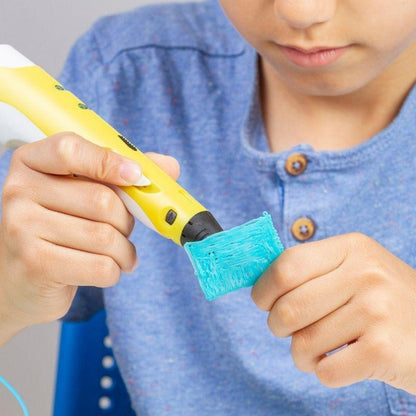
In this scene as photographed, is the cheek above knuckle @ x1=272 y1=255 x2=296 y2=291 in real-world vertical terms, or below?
above

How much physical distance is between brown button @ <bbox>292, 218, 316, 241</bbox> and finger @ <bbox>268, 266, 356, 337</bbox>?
5.7 inches

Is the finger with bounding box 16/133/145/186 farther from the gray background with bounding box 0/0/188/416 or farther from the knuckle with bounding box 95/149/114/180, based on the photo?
the gray background with bounding box 0/0/188/416

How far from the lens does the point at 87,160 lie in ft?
1.54

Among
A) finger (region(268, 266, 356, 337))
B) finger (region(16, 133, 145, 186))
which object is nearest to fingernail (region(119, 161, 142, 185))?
finger (region(16, 133, 145, 186))

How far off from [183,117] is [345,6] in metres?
0.25

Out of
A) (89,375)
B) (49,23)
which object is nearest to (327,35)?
(89,375)

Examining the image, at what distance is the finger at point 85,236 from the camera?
0.49 m

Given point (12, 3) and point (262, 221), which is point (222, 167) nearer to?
point (262, 221)

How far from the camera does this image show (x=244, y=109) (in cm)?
70

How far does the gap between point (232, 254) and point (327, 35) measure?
0.16 meters

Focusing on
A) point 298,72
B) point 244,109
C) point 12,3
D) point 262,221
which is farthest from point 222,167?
point 12,3

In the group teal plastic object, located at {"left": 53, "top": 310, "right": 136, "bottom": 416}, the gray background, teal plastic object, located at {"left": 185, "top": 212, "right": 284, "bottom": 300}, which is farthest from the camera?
the gray background

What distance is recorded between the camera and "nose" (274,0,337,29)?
1.60 feet

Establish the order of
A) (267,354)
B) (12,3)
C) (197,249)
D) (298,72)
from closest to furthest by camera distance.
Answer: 1. (197,249)
2. (298,72)
3. (267,354)
4. (12,3)
